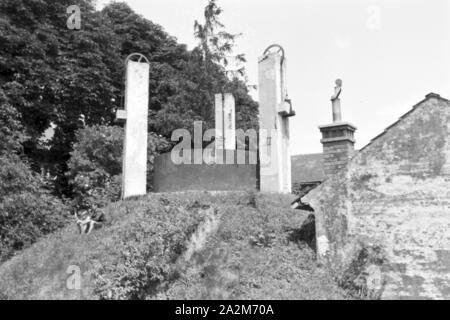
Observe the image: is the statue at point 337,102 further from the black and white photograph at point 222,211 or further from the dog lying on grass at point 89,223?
the dog lying on grass at point 89,223

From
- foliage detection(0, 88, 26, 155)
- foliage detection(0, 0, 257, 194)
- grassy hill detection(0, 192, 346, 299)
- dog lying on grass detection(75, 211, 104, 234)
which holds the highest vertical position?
foliage detection(0, 0, 257, 194)

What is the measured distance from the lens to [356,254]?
10.6 metres

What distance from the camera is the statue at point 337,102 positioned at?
15.6 metres

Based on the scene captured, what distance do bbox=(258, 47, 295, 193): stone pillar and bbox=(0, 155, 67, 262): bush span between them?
27.9ft

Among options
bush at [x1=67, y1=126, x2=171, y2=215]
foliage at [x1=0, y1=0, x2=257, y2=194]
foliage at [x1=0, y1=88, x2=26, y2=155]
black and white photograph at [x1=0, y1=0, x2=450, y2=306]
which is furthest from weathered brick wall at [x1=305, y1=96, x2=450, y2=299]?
foliage at [x1=0, y1=0, x2=257, y2=194]

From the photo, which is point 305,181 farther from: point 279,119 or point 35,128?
point 35,128

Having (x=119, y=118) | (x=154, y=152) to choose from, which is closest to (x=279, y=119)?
(x=119, y=118)

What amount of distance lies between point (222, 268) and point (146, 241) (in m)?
1.90

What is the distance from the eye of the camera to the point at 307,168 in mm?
31031

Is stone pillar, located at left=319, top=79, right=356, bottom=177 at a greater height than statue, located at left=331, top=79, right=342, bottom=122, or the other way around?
statue, located at left=331, top=79, right=342, bottom=122

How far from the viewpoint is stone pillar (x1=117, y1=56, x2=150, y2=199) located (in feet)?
49.7

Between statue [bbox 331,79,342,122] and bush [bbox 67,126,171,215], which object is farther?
bush [bbox 67,126,171,215]

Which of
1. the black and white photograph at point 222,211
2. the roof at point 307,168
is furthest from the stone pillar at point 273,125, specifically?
the roof at point 307,168

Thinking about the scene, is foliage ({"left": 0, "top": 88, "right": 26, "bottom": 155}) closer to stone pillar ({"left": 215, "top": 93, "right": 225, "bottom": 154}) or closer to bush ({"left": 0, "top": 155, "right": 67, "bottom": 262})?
bush ({"left": 0, "top": 155, "right": 67, "bottom": 262})
